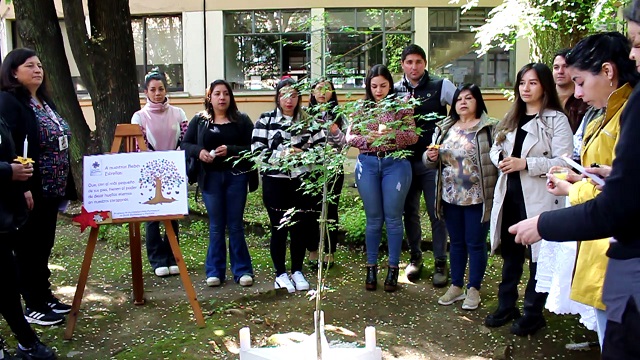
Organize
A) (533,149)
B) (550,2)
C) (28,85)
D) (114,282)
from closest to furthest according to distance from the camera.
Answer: (533,149)
(28,85)
(114,282)
(550,2)

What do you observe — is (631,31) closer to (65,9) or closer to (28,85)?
(28,85)

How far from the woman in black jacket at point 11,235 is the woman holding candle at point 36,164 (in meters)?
0.29

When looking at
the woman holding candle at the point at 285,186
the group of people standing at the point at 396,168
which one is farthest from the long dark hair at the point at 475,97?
the woman holding candle at the point at 285,186

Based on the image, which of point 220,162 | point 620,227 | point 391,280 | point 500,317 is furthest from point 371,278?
point 620,227

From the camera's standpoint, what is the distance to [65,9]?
7.51m

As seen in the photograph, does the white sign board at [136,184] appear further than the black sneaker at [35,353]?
Yes

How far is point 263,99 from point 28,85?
31.2 ft

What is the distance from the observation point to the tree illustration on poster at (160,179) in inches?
165

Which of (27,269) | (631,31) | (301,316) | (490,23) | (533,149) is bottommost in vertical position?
(301,316)

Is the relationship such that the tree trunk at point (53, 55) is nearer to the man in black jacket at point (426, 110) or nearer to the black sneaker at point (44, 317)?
the black sneaker at point (44, 317)

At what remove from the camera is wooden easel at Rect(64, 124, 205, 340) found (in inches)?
161

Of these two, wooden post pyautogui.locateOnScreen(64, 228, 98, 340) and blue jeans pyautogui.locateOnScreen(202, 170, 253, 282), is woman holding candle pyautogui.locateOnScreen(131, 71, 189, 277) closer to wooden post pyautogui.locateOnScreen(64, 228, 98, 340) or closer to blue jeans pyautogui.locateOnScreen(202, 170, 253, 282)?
blue jeans pyautogui.locateOnScreen(202, 170, 253, 282)

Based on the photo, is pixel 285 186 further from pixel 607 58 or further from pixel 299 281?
pixel 607 58

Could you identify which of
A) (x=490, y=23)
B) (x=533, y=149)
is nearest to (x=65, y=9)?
(x=490, y=23)
